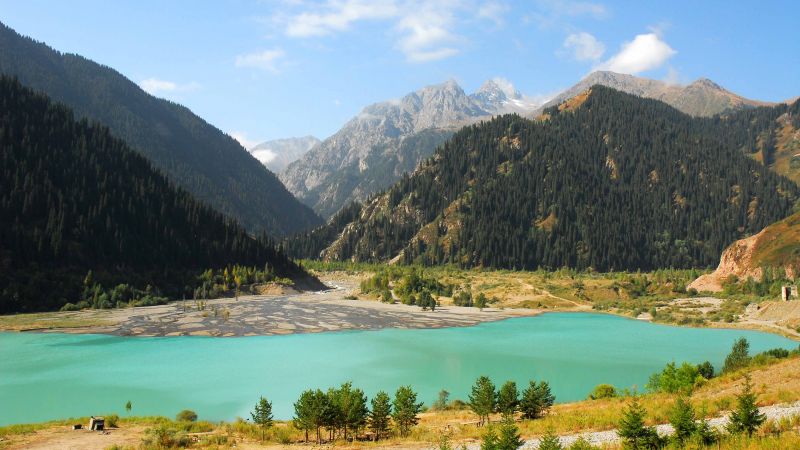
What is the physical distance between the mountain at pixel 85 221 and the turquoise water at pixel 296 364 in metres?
39.6

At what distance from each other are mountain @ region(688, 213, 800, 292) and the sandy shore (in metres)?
48.5

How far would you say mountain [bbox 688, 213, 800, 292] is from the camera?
403ft

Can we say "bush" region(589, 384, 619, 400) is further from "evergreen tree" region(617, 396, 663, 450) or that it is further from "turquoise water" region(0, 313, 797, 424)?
"evergreen tree" region(617, 396, 663, 450)

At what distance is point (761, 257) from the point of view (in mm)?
128875

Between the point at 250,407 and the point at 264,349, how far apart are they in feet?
92.7

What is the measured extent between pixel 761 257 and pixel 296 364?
120172 mm

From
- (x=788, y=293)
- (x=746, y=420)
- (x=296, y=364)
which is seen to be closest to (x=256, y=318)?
(x=296, y=364)

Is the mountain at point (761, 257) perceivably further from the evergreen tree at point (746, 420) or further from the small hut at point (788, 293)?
the evergreen tree at point (746, 420)

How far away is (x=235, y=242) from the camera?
6506 inches

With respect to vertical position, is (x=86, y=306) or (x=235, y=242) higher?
(x=235, y=242)

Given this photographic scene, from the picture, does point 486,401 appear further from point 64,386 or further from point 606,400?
point 64,386

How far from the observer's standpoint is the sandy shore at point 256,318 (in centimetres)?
8494

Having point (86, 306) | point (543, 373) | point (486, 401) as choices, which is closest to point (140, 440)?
point (486, 401)

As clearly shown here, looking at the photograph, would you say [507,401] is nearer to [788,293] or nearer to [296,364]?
[296,364]
